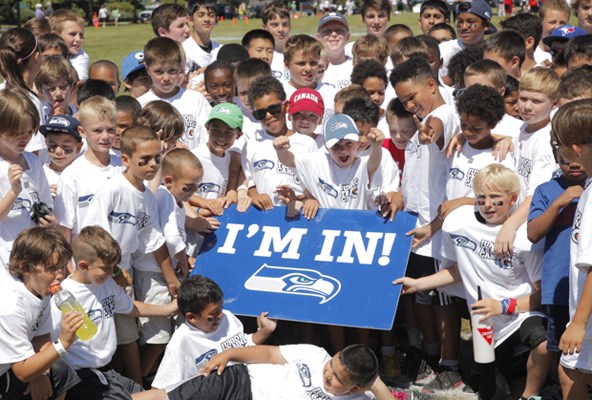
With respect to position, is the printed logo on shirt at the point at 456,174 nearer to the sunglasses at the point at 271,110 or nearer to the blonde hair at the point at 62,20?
the sunglasses at the point at 271,110

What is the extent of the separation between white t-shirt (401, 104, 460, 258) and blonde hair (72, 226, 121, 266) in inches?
94.0

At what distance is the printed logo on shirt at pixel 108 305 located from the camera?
634 centimetres

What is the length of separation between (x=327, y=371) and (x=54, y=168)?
288 centimetres

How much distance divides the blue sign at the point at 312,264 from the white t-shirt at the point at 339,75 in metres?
2.83

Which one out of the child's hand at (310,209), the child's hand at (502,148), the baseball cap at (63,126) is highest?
the child's hand at (502,148)

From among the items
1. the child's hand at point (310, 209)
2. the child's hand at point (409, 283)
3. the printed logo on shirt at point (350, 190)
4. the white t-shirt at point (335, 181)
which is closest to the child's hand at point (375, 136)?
the white t-shirt at point (335, 181)

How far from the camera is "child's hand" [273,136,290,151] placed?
7258mm

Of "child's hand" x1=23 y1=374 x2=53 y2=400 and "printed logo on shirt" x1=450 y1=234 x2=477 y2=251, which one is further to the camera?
"printed logo on shirt" x1=450 y1=234 x2=477 y2=251

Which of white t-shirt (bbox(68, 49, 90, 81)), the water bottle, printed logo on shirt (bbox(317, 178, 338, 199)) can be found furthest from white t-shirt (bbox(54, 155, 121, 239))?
white t-shirt (bbox(68, 49, 90, 81))

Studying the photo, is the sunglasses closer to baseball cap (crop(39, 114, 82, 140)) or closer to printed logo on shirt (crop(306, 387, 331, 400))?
baseball cap (crop(39, 114, 82, 140))

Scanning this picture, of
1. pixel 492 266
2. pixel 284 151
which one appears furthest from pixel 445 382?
pixel 284 151

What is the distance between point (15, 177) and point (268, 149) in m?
2.37

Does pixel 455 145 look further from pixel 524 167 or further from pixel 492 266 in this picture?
pixel 492 266

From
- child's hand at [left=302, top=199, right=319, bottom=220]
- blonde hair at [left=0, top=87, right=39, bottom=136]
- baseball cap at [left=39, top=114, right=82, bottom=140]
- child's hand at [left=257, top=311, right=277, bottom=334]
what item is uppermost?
blonde hair at [left=0, top=87, right=39, bottom=136]
